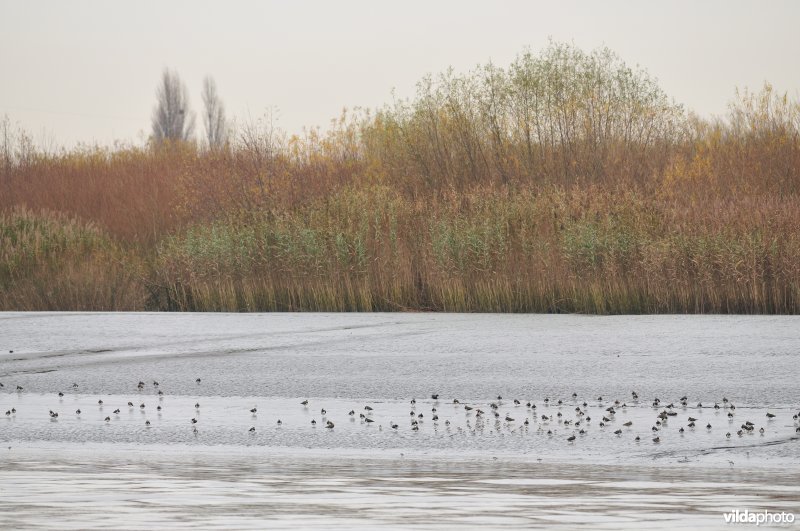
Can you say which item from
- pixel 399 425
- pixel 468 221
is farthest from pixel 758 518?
pixel 468 221

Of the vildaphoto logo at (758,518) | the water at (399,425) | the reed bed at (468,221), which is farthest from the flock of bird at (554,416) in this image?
the reed bed at (468,221)

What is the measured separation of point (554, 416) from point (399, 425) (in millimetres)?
945

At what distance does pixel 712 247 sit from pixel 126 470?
10.7m

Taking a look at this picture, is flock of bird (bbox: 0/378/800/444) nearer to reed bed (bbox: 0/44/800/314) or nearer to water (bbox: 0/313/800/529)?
water (bbox: 0/313/800/529)

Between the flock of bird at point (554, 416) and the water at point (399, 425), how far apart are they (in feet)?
0.09

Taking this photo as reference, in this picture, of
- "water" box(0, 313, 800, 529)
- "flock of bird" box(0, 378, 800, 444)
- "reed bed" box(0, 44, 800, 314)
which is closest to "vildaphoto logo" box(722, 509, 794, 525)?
"water" box(0, 313, 800, 529)

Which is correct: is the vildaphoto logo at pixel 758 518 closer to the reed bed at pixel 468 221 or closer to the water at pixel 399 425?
the water at pixel 399 425

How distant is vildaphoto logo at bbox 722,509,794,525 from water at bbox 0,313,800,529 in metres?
0.05

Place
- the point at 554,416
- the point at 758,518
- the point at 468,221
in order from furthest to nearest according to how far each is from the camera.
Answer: the point at 468,221, the point at 554,416, the point at 758,518

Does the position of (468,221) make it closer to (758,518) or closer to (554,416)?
(554,416)

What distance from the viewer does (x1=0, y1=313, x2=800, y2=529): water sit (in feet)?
12.4

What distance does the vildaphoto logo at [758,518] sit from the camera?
3.42 m

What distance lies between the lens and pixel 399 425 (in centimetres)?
646

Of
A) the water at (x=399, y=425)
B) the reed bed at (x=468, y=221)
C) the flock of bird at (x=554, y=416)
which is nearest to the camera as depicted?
the water at (x=399, y=425)
